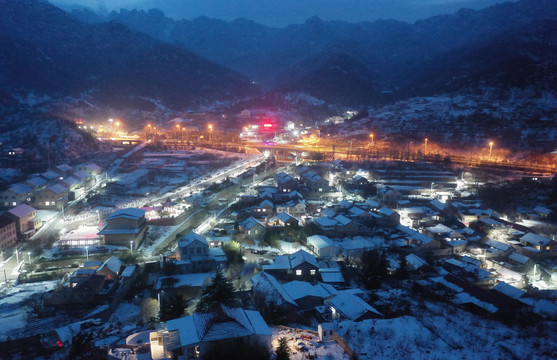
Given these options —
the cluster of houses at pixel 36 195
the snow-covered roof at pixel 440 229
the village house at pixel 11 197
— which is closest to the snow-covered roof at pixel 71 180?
the cluster of houses at pixel 36 195

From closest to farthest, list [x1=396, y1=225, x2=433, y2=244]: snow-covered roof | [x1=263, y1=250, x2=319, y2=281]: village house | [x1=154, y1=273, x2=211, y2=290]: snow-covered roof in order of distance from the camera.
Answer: [x1=154, y1=273, x2=211, y2=290]: snow-covered roof, [x1=263, y1=250, x2=319, y2=281]: village house, [x1=396, y1=225, x2=433, y2=244]: snow-covered roof

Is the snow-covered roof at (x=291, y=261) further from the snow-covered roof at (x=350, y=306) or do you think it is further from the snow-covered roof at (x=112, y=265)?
the snow-covered roof at (x=112, y=265)

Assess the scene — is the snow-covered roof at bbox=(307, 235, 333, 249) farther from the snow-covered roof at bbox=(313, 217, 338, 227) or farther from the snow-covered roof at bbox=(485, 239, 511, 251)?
the snow-covered roof at bbox=(485, 239, 511, 251)

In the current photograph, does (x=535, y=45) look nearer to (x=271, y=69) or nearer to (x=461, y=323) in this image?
(x=461, y=323)

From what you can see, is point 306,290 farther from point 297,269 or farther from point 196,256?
point 196,256

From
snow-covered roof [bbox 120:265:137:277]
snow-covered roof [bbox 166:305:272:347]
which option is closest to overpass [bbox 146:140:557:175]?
snow-covered roof [bbox 120:265:137:277]

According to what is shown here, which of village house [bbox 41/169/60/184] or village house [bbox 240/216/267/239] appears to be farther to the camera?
village house [bbox 41/169/60/184]

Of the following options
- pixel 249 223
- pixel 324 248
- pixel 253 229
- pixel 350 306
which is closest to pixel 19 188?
pixel 249 223

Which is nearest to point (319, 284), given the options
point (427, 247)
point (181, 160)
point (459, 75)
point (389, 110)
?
point (427, 247)
